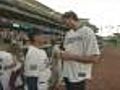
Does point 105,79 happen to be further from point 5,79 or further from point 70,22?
point 70,22

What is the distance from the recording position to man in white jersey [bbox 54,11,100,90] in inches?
164

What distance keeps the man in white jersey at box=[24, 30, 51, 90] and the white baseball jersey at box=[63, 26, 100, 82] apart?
0.77 metres

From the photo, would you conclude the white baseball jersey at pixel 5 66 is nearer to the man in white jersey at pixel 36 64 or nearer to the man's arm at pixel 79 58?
the man in white jersey at pixel 36 64

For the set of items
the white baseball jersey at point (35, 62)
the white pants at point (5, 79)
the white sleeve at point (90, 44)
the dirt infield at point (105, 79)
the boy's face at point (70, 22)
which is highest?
the boy's face at point (70, 22)

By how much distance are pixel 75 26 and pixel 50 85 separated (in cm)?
203

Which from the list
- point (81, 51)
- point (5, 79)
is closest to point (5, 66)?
point (5, 79)

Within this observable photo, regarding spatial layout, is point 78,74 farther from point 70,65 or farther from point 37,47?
point 37,47

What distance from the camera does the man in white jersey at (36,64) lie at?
4.95 meters

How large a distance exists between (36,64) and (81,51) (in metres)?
1.01

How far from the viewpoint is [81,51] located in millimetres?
4227

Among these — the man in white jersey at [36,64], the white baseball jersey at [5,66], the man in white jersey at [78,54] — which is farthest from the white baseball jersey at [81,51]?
the white baseball jersey at [5,66]

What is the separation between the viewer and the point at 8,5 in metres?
9.61

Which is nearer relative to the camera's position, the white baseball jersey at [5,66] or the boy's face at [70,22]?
the boy's face at [70,22]

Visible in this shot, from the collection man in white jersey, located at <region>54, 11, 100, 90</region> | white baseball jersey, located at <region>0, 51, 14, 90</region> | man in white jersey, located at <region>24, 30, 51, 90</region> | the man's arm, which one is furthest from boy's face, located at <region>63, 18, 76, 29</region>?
white baseball jersey, located at <region>0, 51, 14, 90</region>
